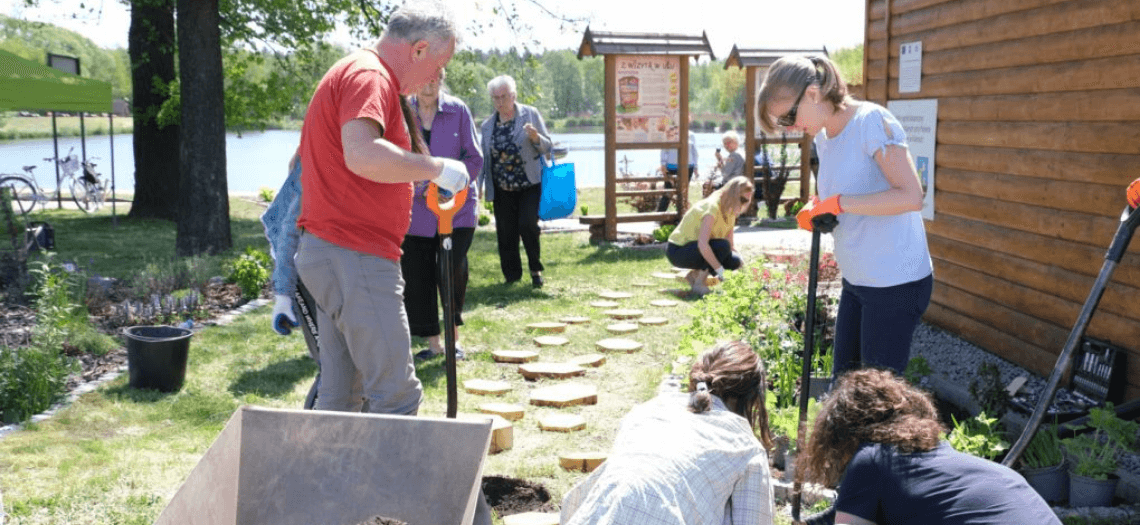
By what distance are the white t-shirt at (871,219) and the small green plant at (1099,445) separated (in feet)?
2.77

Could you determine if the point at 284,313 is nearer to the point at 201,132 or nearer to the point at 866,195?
the point at 866,195

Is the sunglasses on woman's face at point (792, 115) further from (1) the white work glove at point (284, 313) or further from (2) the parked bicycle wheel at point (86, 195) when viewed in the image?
(2) the parked bicycle wheel at point (86, 195)

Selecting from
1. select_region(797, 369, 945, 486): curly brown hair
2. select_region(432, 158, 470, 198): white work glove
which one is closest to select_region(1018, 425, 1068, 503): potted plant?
select_region(797, 369, 945, 486): curly brown hair

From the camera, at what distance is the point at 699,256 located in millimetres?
7727

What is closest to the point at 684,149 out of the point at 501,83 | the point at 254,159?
the point at 501,83

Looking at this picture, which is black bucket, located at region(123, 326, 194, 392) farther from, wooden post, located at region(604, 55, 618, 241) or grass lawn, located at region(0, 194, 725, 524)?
wooden post, located at region(604, 55, 618, 241)

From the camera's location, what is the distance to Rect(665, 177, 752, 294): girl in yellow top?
751 cm

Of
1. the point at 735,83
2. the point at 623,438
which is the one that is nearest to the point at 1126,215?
the point at 623,438

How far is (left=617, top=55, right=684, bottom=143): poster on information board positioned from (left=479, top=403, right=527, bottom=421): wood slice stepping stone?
7069 millimetres

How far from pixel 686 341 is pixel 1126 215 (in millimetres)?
2171

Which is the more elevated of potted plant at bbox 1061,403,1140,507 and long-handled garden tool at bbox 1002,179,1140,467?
long-handled garden tool at bbox 1002,179,1140,467

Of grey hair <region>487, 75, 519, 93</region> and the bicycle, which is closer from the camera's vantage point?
grey hair <region>487, 75, 519, 93</region>

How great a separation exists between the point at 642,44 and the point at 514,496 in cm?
857

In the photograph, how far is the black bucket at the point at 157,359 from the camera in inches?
200
